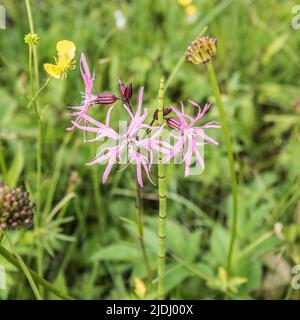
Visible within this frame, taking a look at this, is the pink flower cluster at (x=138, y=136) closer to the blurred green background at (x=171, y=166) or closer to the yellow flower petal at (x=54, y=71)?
the yellow flower petal at (x=54, y=71)

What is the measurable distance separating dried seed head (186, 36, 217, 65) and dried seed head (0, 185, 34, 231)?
1.51ft

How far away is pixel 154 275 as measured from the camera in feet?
5.09

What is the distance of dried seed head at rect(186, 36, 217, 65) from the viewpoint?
3.42ft

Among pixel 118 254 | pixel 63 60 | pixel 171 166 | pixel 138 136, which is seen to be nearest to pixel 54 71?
pixel 63 60

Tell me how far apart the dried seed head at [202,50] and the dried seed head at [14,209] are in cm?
46

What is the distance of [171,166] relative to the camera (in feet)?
5.85

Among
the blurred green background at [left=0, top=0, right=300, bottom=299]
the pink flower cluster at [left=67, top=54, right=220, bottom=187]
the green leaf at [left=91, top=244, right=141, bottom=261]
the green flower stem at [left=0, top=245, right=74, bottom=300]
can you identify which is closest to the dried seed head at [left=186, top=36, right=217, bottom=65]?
the pink flower cluster at [left=67, top=54, right=220, bottom=187]

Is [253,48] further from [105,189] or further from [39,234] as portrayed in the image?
[39,234]

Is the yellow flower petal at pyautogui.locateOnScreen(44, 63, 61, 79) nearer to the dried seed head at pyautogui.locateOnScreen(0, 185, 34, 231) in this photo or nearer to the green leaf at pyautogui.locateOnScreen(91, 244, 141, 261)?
the dried seed head at pyautogui.locateOnScreen(0, 185, 34, 231)

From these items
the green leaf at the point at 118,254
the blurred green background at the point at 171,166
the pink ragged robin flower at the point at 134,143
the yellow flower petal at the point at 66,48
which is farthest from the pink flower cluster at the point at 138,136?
the green leaf at the point at 118,254

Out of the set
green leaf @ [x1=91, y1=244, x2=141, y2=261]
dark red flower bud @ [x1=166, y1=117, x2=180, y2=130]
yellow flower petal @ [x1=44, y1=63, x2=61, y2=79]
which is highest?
yellow flower petal @ [x1=44, y1=63, x2=61, y2=79]

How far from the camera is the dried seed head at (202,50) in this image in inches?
41.0
